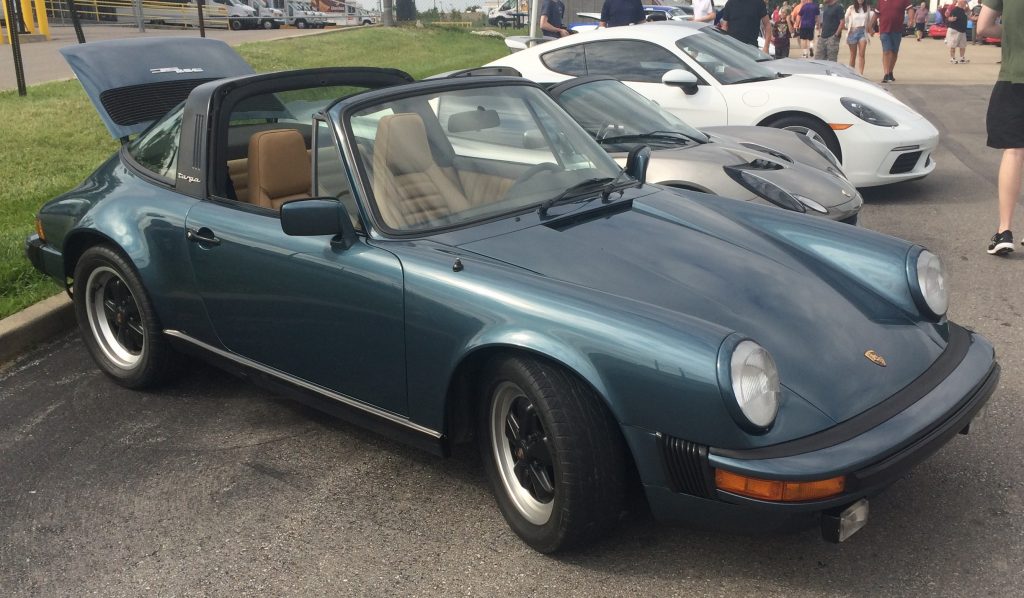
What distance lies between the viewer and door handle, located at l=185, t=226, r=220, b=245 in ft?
13.1

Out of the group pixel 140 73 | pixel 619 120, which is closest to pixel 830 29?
pixel 619 120

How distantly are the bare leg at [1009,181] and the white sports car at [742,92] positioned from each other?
1570 mm

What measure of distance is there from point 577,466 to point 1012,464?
1.74 metres

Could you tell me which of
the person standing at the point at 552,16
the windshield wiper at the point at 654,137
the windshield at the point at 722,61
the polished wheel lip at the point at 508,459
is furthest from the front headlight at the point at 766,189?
the person standing at the point at 552,16

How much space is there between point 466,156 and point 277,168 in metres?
0.92

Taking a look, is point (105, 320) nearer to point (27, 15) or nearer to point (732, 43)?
point (732, 43)

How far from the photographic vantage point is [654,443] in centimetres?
276

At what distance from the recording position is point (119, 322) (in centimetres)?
466

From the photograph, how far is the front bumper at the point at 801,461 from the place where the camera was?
2654 millimetres

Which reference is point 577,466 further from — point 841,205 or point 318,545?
point 841,205

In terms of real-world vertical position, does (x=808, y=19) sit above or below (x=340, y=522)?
above

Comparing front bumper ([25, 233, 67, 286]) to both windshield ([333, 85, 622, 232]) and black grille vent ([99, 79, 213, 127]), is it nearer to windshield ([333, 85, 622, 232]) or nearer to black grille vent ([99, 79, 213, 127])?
black grille vent ([99, 79, 213, 127])

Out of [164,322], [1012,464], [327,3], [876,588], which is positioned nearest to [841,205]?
[1012,464]

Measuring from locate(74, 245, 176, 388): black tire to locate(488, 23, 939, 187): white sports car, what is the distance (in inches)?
189
